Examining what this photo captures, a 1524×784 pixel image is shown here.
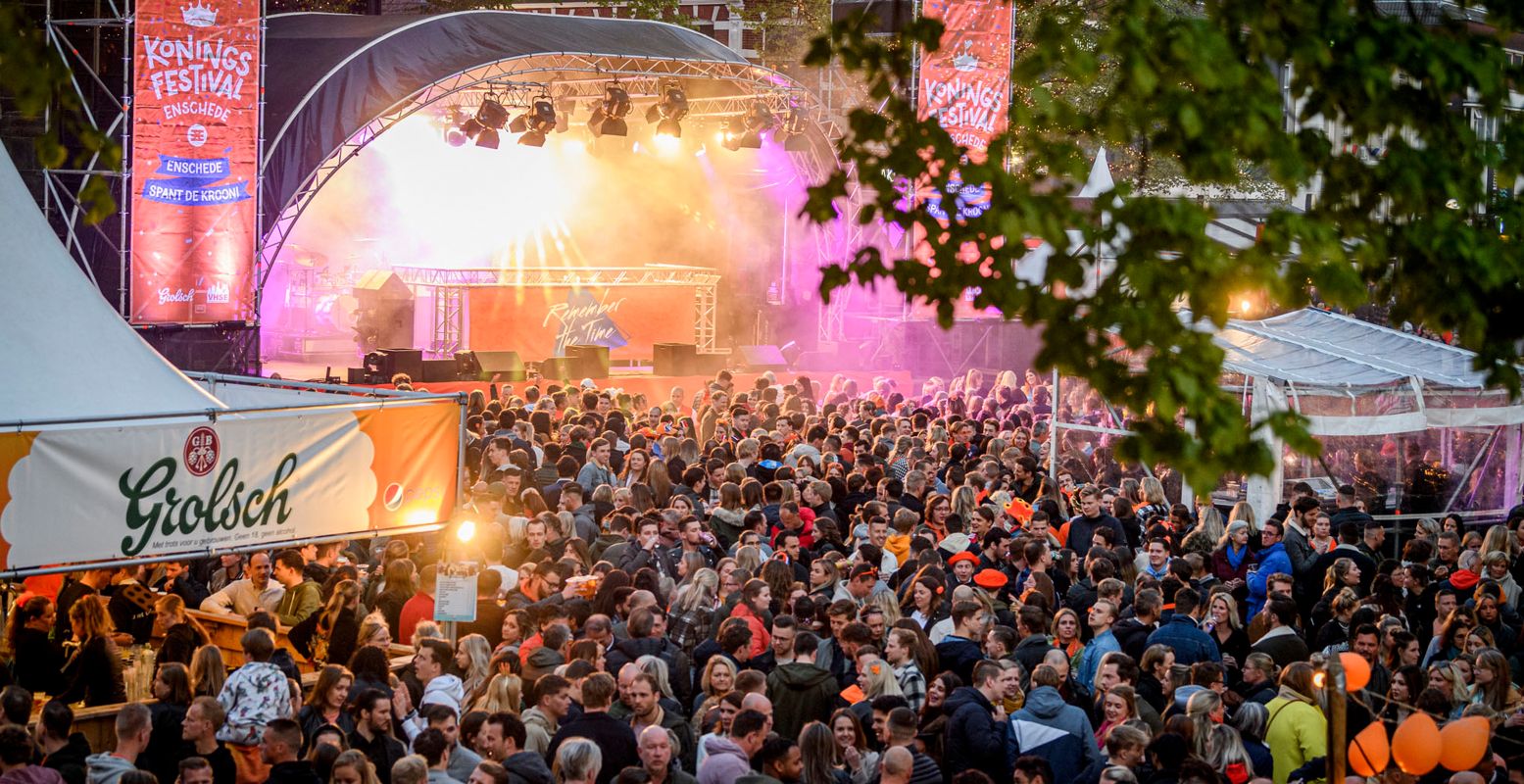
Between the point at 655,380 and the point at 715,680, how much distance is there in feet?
58.4

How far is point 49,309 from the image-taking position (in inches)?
346

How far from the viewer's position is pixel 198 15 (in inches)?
731

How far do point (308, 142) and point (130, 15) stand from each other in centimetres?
375

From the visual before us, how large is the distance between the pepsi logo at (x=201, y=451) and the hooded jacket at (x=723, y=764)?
3248 mm

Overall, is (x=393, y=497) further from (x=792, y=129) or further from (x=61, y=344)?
(x=792, y=129)

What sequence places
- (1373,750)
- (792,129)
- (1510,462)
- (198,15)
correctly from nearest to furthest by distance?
(1373,750)
(1510,462)
(198,15)
(792,129)

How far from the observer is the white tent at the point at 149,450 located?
25.6 ft

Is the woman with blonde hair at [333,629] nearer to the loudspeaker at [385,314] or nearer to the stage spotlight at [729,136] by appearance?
the stage spotlight at [729,136]

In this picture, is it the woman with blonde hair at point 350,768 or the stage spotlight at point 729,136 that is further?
the stage spotlight at point 729,136

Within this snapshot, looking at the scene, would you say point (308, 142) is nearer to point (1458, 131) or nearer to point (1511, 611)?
point (1511, 611)

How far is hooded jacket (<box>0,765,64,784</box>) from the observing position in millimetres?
6402

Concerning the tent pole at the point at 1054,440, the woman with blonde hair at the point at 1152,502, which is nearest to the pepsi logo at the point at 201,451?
the woman with blonde hair at the point at 1152,502

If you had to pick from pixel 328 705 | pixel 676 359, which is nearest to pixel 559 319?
pixel 676 359

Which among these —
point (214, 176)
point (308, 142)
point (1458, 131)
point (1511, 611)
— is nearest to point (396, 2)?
point (308, 142)
